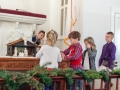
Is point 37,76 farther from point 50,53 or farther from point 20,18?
point 20,18

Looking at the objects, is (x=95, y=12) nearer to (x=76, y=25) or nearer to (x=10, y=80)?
(x=76, y=25)

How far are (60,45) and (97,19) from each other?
1.18m

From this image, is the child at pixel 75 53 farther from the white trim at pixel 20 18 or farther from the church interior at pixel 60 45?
the white trim at pixel 20 18

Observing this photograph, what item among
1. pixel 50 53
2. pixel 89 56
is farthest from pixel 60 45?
pixel 50 53

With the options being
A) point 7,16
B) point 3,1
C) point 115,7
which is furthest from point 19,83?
point 115,7

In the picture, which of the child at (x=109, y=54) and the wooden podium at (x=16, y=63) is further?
the child at (x=109, y=54)

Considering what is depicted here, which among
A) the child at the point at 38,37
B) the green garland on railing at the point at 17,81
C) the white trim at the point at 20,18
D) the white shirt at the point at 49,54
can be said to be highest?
the white trim at the point at 20,18

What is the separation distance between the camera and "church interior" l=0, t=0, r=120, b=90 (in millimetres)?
2201

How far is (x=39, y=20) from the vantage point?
4828 millimetres

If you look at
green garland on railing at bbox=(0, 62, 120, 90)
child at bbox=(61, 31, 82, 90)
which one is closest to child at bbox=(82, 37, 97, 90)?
child at bbox=(61, 31, 82, 90)

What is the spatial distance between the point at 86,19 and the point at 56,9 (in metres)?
1.20

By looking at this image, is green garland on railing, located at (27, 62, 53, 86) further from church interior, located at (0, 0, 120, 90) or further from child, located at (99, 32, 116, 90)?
child, located at (99, 32, 116, 90)

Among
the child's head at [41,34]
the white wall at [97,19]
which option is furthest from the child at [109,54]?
the child's head at [41,34]

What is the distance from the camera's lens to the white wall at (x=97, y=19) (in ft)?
17.6
